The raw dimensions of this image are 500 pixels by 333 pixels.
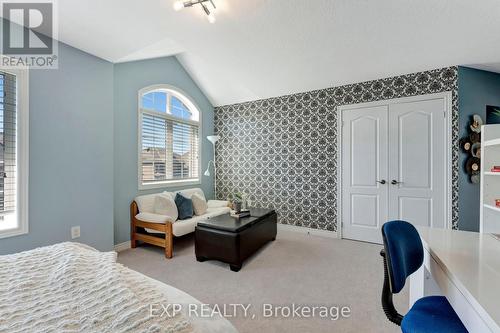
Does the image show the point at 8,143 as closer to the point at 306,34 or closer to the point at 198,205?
the point at 198,205

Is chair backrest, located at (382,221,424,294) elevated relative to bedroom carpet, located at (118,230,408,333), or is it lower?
elevated

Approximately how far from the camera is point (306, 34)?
2797 mm

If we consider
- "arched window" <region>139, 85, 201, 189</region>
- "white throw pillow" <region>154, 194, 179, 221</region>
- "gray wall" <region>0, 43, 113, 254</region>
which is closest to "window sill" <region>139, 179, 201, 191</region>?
"arched window" <region>139, 85, 201, 189</region>

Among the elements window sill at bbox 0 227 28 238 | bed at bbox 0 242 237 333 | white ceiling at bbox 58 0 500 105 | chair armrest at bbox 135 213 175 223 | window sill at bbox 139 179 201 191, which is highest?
white ceiling at bbox 58 0 500 105

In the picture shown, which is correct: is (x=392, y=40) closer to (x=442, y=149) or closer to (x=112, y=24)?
(x=442, y=149)

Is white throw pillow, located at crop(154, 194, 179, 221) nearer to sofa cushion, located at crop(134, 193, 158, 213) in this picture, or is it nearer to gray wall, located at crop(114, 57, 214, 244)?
sofa cushion, located at crop(134, 193, 158, 213)

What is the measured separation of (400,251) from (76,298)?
1568mm

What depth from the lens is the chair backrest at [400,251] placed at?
3.97 feet

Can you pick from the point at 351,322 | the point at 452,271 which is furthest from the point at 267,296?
the point at 452,271

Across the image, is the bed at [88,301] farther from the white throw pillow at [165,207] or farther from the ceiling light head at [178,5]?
the ceiling light head at [178,5]

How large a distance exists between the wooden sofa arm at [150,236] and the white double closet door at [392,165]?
8.92ft

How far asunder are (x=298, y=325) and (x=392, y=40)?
3.19 meters

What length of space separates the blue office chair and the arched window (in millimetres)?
3442

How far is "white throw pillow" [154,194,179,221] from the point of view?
3326 mm
